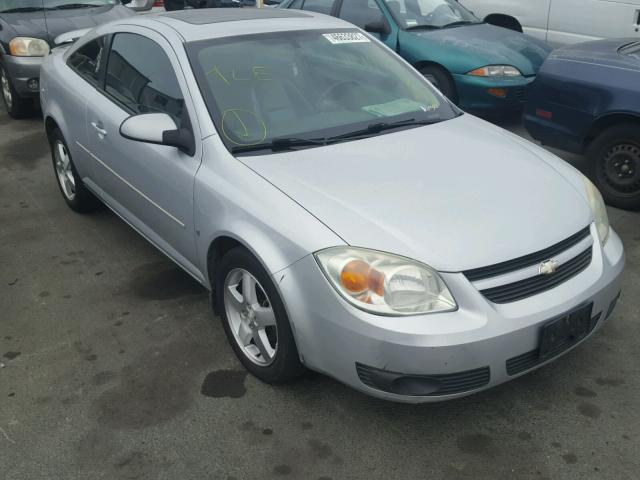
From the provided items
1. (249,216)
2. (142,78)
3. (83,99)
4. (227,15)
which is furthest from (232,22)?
(249,216)

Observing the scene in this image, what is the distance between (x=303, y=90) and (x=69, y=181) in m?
2.40

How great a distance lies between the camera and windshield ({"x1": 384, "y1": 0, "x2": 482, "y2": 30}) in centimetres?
721

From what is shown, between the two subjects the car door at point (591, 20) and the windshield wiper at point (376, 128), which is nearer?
the windshield wiper at point (376, 128)

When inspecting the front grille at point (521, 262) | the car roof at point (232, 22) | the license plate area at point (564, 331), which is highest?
the car roof at point (232, 22)

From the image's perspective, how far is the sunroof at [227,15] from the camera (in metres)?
3.84

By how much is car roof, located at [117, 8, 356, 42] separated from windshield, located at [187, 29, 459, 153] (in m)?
0.06

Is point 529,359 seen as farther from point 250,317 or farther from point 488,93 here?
point 488,93

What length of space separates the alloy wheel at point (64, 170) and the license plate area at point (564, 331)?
11.8 ft

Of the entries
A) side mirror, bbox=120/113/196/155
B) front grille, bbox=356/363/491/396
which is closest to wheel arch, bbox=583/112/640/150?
front grille, bbox=356/363/491/396

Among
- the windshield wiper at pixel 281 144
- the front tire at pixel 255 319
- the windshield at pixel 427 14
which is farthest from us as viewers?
the windshield at pixel 427 14

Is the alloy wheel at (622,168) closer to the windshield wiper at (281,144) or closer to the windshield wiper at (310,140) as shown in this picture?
the windshield wiper at (310,140)

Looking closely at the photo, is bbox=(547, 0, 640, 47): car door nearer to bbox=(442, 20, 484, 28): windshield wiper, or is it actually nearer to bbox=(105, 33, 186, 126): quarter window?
bbox=(442, 20, 484, 28): windshield wiper

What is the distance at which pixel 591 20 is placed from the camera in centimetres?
796

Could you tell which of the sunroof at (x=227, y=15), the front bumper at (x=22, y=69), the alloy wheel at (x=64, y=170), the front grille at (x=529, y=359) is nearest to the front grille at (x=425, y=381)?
the front grille at (x=529, y=359)
